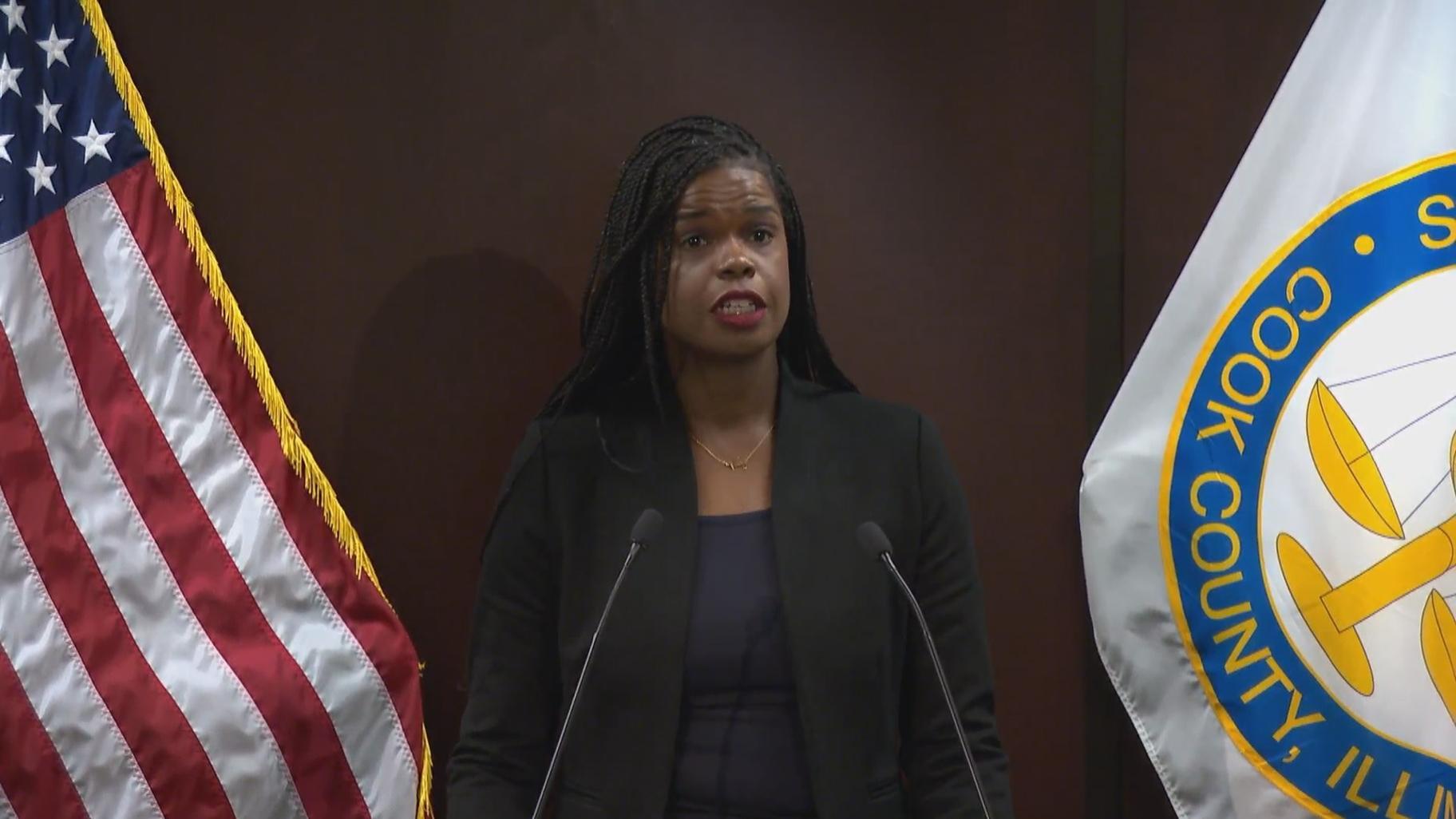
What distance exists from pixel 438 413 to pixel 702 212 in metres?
0.70

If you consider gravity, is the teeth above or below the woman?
above

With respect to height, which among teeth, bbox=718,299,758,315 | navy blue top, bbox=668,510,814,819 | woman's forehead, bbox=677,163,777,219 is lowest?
navy blue top, bbox=668,510,814,819

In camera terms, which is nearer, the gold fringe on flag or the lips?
the lips

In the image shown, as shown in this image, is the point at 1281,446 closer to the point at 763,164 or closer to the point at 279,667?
the point at 763,164

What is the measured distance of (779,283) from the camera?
1.50 meters

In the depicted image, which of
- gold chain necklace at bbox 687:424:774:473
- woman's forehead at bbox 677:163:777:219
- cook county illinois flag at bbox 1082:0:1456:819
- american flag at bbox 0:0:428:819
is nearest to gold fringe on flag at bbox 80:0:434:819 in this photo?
american flag at bbox 0:0:428:819

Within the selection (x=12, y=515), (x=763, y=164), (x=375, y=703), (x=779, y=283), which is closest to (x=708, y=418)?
(x=779, y=283)

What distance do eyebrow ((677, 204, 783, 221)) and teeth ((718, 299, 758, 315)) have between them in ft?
0.32

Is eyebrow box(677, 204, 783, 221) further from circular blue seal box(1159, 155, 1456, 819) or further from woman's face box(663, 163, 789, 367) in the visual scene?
circular blue seal box(1159, 155, 1456, 819)

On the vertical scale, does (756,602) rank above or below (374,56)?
below

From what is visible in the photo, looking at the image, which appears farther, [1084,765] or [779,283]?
[1084,765]

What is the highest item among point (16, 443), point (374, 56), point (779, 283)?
point (374, 56)

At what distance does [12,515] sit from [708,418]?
94cm

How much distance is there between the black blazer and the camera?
140 cm
